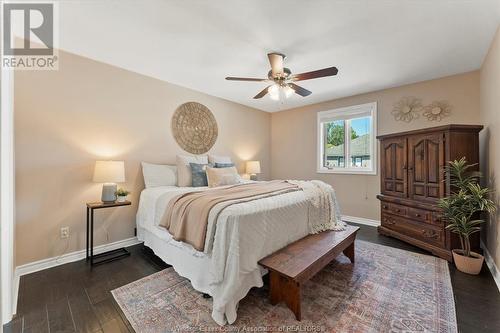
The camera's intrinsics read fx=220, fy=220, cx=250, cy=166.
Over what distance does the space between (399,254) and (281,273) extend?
6.56ft

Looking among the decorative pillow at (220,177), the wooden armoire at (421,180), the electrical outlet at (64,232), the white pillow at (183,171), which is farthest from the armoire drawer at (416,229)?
the electrical outlet at (64,232)

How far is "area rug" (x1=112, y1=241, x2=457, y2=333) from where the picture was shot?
5.35 feet

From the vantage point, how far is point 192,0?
1869 millimetres

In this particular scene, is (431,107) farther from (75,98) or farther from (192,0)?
(75,98)

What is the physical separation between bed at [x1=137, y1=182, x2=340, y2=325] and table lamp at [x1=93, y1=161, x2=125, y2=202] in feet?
2.50

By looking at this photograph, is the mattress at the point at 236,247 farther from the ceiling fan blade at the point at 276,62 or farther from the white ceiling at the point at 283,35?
the white ceiling at the point at 283,35

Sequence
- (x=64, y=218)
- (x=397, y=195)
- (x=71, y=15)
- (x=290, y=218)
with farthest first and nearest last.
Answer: (x=397, y=195) → (x=64, y=218) → (x=290, y=218) → (x=71, y=15)

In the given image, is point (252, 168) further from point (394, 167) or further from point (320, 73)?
point (320, 73)

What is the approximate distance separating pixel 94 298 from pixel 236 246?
1.39m

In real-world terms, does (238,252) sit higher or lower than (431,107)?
lower

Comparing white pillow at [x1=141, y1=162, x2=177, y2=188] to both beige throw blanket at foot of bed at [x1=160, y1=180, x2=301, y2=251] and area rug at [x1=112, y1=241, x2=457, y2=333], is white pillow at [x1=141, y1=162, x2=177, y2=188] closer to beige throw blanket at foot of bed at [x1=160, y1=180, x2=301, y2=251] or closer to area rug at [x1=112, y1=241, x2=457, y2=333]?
beige throw blanket at foot of bed at [x1=160, y1=180, x2=301, y2=251]

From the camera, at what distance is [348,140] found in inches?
179

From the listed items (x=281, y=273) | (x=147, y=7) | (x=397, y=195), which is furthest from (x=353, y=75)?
(x=281, y=273)

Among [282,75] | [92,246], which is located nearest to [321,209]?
[282,75]
